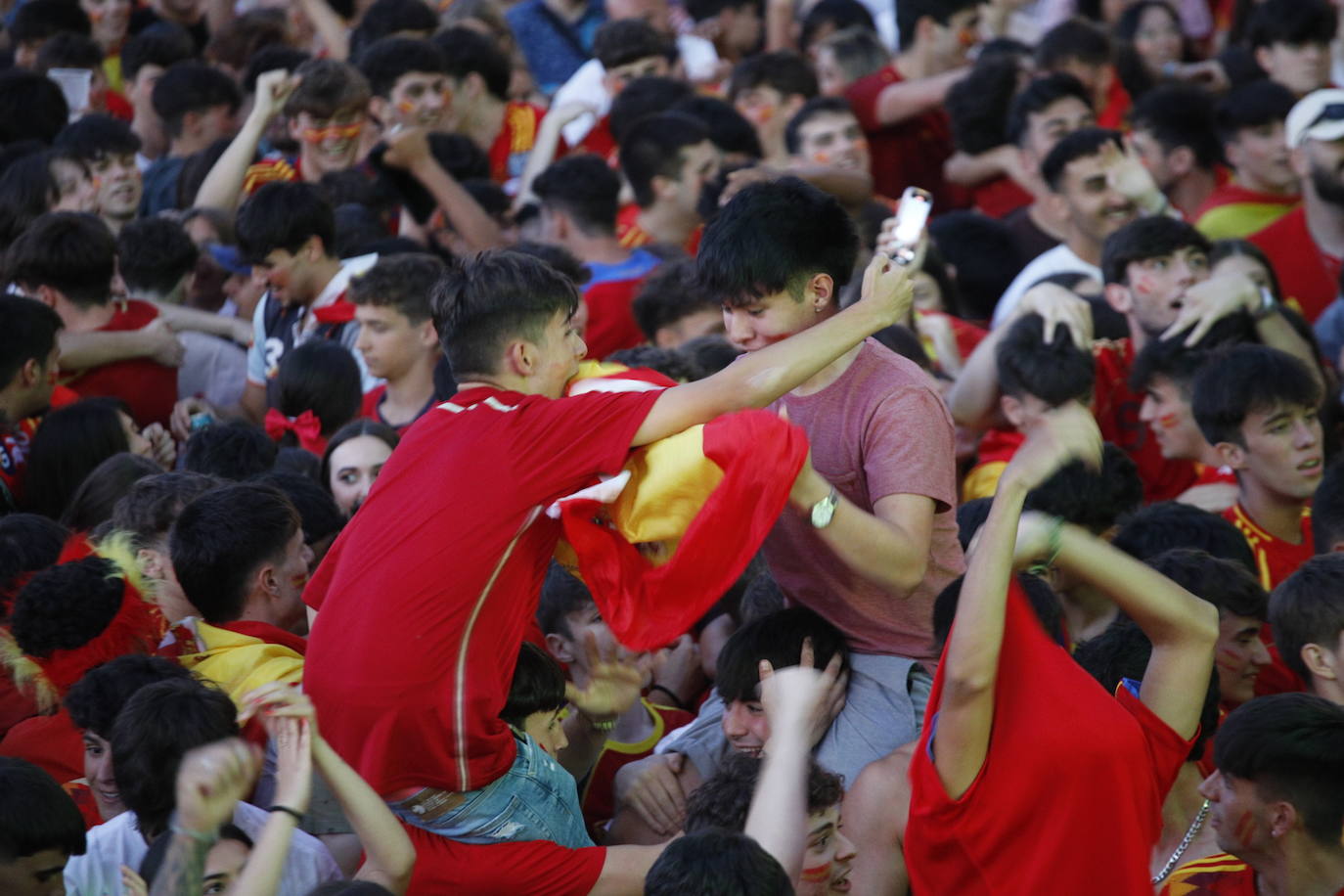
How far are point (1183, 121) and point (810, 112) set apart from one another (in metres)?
1.86

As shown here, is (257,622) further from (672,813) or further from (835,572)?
(835,572)

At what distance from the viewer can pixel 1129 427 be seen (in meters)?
6.45

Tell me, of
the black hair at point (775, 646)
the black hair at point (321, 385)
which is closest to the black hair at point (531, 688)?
the black hair at point (775, 646)

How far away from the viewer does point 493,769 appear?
3.62 m

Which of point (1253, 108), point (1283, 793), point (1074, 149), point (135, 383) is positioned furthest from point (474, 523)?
point (1253, 108)

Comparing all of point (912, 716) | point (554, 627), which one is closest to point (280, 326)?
point (554, 627)

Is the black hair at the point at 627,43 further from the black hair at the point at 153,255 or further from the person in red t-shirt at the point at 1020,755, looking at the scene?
the person in red t-shirt at the point at 1020,755

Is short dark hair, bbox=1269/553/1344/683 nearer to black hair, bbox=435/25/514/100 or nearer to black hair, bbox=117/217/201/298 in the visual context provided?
black hair, bbox=117/217/201/298

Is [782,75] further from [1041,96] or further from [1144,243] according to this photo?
[1144,243]

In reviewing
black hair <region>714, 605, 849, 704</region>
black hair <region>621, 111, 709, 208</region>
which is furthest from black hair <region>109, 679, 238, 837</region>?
black hair <region>621, 111, 709, 208</region>

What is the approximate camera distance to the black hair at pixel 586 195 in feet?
23.9

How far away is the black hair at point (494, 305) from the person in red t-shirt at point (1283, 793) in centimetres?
162

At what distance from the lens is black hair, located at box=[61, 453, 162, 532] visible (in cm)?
501

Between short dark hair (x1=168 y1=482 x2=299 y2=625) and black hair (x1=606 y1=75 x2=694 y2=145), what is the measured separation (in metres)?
4.87
